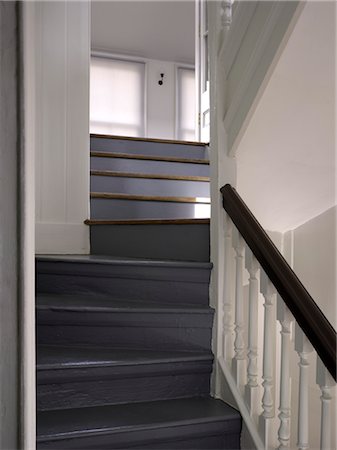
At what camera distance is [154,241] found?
214 centimetres

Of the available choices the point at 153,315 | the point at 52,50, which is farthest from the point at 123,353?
the point at 52,50

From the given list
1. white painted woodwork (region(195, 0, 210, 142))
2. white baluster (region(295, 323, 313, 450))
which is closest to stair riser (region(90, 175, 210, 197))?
white painted woodwork (region(195, 0, 210, 142))

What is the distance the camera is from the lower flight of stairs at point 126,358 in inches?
58.6

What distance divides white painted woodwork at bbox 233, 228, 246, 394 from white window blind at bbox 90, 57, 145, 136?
398 centimetres

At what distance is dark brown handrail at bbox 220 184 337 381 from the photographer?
1202 millimetres

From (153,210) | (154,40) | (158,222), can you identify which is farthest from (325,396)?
(154,40)

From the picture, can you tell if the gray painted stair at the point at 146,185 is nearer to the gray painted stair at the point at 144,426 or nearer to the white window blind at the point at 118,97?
the gray painted stair at the point at 144,426

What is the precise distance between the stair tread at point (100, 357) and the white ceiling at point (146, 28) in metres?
4.49

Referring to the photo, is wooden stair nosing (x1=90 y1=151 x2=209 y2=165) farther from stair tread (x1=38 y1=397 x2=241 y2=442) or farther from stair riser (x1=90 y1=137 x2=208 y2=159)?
stair tread (x1=38 y1=397 x2=241 y2=442)

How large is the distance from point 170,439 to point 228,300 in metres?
0.55

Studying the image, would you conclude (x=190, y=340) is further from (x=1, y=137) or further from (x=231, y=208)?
(x=1, y=137)

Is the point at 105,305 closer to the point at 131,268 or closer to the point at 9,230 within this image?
the point at 131,268

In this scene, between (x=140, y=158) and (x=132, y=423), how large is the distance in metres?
1.76

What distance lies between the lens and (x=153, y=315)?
1.78 metres
